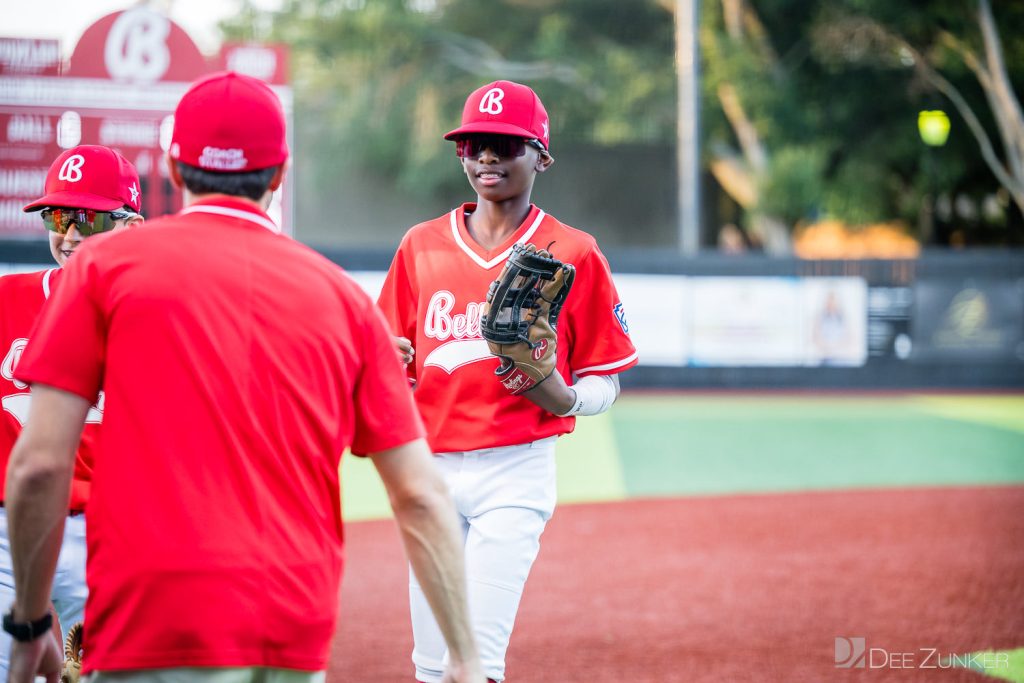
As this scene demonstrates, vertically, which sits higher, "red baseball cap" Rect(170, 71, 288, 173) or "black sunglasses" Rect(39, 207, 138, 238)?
"red baseball cap" Rect(170, 71, 288, 173)

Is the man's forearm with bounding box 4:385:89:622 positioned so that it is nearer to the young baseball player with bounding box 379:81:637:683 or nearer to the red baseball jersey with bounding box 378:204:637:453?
the young baseball player with bounding box 379:81:637:683

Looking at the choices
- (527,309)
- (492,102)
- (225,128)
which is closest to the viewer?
(225,128)

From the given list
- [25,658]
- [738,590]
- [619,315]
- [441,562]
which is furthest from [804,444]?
[25,658]

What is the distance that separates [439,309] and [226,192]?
1.54 m

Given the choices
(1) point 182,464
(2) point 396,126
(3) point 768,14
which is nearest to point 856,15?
(3) point 768,14

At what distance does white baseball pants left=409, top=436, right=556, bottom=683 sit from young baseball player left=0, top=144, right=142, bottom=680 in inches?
40.1

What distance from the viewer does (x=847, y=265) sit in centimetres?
1677

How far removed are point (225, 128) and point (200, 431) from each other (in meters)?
0.56

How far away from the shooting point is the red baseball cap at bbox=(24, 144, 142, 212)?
3496 mm

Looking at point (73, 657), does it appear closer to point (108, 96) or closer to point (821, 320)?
point (108, 96)

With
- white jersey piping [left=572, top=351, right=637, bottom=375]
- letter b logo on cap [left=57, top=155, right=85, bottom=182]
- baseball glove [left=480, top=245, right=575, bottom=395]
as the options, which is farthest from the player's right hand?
letter b logo on cap [left=57, top=155, right=85, bottom=182]

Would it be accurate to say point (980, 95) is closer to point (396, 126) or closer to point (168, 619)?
point (396, 126)

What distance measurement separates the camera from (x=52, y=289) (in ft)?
10.6

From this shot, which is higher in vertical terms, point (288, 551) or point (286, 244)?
point (286, 244)
